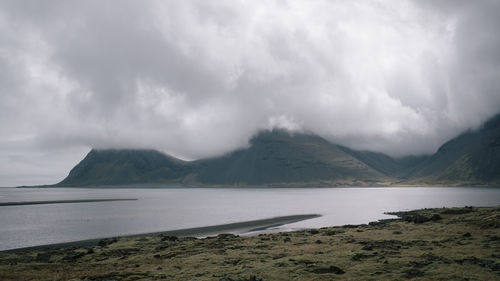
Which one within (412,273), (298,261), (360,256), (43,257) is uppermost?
(412,273)

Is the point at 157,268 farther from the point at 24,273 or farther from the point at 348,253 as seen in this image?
the point at 348,253

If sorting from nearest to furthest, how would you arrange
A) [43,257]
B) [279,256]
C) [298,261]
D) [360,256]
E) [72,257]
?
[298,261] < [360,256] < [279,256] < [72,257] < [43,257]

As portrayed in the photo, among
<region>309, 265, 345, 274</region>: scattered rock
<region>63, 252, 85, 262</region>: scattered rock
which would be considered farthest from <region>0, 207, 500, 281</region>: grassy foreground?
<region>63, 252, 85, 262</region>: scattered rock

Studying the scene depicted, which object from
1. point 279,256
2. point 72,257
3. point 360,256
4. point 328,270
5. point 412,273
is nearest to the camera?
point 412,273

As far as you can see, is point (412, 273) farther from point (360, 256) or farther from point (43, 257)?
point (43, 257)

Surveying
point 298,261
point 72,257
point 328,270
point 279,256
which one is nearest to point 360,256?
point 298,261

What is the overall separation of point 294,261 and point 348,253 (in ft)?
23.0

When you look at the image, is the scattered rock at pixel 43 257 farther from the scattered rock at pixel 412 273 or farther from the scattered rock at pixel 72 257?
the scattered rock at pixel 412 273

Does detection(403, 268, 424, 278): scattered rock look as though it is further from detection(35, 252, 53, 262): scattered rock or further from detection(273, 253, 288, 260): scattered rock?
detection(35, 252, 53, 262): scattered rock

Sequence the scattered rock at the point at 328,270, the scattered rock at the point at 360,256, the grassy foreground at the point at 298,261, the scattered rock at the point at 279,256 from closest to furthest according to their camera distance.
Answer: the grassy foreground at the point at 298,261 < the scattered rock at the point at 328,270 < the scattered rock at the point at 360,256 < the scattered rock at the point at 279,256

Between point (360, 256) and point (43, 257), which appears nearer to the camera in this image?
point (360, 256)

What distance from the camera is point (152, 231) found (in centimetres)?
8812

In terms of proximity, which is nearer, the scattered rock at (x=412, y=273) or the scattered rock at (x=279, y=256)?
the scattered rock at (x=412, y=273)

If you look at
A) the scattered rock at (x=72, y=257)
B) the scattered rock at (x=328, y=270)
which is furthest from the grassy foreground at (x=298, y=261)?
the scattered rock at (x=72, y=257)
